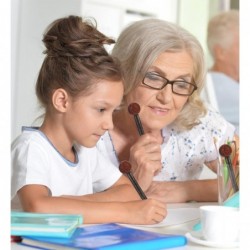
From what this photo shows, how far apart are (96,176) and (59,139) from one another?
17 centimetres

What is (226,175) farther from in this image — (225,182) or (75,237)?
(75,237)

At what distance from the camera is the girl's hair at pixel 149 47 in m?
1.62

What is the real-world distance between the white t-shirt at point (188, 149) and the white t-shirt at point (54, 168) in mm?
306

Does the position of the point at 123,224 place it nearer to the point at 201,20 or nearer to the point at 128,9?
the point at 128,9

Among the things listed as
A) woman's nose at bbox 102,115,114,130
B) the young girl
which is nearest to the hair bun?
the young girl

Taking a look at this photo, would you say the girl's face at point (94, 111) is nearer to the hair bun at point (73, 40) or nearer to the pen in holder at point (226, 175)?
the hair bun at point (73, 40)

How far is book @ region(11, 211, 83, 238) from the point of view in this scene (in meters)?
0.87

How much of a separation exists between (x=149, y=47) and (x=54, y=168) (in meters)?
0.45

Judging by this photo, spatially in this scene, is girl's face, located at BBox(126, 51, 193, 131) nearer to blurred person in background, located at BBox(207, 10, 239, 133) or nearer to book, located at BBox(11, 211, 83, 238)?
book, located at BBox(11, 211, 83, 238)

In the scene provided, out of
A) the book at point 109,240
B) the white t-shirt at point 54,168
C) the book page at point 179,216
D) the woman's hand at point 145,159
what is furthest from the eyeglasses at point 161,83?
the book at point 109,240

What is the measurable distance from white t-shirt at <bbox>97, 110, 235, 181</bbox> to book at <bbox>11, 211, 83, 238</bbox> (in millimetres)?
859

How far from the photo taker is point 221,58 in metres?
3.90
